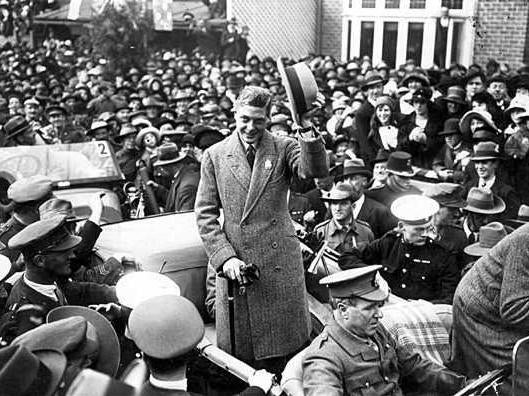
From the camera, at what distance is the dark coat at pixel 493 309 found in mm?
3121

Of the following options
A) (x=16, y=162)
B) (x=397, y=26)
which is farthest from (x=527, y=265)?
(x=397, y=26)

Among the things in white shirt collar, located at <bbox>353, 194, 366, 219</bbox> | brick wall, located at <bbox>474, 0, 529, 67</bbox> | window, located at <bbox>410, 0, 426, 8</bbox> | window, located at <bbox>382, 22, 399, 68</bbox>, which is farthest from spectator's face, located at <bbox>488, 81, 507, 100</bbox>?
window, located at <bbox>382, 22, 399, 68</bbox>

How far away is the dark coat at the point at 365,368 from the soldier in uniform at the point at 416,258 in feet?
5.01

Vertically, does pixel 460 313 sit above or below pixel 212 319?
above

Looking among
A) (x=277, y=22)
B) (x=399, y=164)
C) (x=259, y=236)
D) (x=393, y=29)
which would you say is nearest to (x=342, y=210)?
(x=399, y=164)

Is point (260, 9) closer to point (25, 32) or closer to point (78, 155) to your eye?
point (25, 32)

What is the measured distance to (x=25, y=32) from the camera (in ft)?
77.8

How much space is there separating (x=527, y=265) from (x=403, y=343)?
0.97 m

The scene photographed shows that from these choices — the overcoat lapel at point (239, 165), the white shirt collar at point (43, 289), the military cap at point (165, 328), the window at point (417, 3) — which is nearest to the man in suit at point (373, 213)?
the overcoat lapel at point (239, 165)

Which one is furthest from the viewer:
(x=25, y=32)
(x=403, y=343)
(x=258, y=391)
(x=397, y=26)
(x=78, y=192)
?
(x=25, y=32)

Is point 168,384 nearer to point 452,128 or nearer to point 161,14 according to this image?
point 452,128

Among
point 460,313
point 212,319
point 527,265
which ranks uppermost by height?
point 527,265

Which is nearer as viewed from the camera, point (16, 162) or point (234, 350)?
point (234, 350)

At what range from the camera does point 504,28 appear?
14.4 meters
